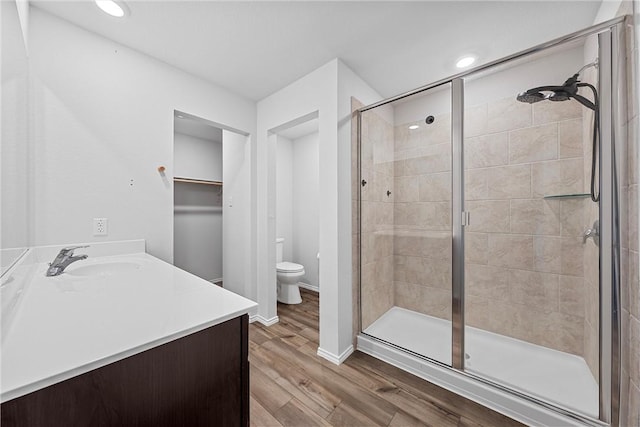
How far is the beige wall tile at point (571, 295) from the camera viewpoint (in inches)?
66.1

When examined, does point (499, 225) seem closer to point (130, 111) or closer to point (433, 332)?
point (433, 332)

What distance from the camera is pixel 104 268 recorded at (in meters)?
1.41

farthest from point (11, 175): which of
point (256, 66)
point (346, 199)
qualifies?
point (346, 199)

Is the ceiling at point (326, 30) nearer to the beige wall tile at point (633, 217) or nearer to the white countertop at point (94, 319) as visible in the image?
the beige wall tile at point (633, 217)

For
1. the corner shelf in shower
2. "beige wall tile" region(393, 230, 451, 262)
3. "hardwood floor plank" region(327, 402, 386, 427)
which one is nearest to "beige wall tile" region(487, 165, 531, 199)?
the corner shelf in shower

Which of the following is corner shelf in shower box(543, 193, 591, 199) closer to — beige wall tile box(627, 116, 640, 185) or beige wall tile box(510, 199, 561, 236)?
beige wall tile box(510, 199, 561, 236)

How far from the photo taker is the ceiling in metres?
1.43

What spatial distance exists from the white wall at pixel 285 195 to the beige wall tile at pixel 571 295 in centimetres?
309

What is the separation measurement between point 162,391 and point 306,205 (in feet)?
10.5

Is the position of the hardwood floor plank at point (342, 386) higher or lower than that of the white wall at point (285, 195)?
lower

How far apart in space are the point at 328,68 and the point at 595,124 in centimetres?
172

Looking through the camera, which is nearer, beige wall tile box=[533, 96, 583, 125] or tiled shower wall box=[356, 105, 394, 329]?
beige wall tile box=[533, 96, 583, 125]

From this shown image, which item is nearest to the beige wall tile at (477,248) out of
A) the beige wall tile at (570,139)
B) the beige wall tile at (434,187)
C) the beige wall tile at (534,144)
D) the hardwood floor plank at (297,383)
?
Result: the beige wall tile at (434,187)

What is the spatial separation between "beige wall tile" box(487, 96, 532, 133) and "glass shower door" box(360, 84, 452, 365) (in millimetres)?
479
